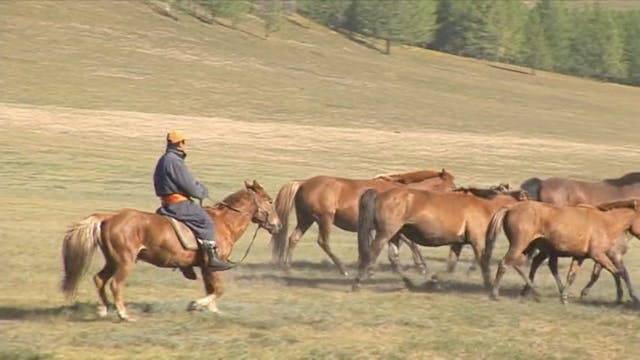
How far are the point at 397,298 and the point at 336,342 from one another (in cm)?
347

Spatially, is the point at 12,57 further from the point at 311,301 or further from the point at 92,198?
the point at 311,301

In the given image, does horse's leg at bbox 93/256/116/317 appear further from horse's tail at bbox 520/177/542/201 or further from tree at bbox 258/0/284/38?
tree at bbox 258/0/284/38

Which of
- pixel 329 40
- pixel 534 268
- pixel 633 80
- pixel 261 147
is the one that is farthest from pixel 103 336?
pixel 633 80

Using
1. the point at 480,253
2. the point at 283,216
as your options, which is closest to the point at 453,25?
the point at 283,216

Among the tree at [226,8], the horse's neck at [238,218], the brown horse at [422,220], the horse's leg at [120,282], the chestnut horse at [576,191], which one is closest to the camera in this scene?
the horse's leg at [120,282]

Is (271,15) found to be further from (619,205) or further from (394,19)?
(619,205)

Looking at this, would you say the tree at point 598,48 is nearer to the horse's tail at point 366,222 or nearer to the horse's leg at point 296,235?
the horse's leg at point 296,235

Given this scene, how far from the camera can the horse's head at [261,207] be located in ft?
46.9

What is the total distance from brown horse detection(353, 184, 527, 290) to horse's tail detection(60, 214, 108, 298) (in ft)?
16.5

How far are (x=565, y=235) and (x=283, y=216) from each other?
16.4ft

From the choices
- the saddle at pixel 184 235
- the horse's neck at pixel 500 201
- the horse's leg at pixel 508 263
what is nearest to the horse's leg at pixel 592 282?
the horse's leg at pixel 508 263

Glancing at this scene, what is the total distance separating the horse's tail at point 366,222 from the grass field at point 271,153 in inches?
24.7

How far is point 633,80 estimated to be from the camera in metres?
120

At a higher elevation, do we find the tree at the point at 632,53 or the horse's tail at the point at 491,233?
the tree at the point at 632,53
